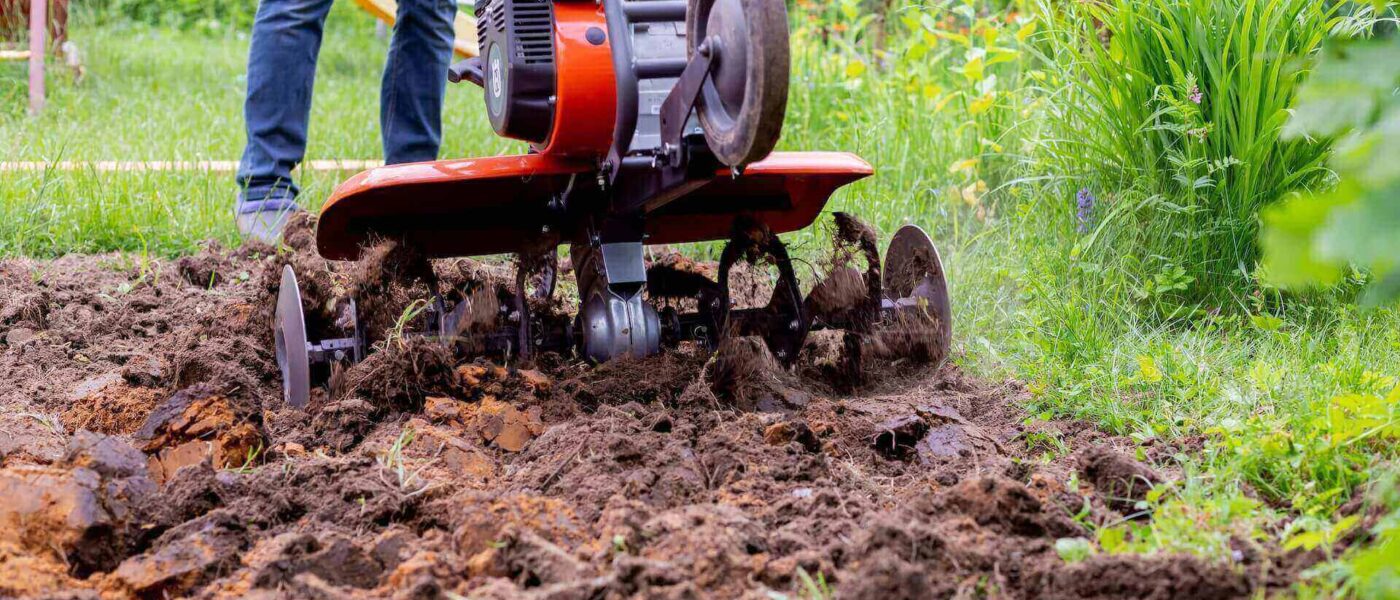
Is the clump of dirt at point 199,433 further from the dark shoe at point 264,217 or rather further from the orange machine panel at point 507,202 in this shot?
the dark shoe at point 264,217

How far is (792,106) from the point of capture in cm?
529

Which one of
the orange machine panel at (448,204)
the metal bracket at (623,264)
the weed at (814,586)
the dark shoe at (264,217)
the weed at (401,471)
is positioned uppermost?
the orange machine panel at (448,204)

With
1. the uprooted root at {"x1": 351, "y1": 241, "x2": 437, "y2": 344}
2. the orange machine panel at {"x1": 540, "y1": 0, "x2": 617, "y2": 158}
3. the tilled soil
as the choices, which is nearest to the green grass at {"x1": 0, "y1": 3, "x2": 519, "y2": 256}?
the tilled soil

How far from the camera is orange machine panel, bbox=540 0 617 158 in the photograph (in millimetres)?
2482

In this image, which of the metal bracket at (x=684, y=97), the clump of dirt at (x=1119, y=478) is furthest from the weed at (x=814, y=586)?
the metal bracket at (x=684, y=97)

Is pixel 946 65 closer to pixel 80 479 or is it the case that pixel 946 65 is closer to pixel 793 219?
pixel 793 219

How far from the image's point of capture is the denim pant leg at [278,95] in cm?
387

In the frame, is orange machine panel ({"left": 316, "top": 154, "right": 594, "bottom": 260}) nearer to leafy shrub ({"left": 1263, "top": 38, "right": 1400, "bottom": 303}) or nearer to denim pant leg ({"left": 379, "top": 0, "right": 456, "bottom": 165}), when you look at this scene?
denim pant leg ({"left": 379, "top": 0, "right": 456, "bottom": 165})

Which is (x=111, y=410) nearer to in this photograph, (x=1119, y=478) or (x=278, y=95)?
(x=278, y=95)

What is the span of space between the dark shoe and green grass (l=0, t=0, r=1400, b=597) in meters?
0.27

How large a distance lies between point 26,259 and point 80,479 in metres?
2.46

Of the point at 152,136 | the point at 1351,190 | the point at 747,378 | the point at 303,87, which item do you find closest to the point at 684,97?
the point at 747,378

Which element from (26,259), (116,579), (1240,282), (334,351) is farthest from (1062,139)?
(26,259)

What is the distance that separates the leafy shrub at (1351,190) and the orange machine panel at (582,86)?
150 cm
